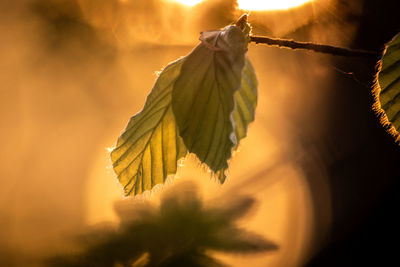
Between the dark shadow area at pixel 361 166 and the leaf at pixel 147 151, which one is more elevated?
the dark shadow area at pixel 361 166

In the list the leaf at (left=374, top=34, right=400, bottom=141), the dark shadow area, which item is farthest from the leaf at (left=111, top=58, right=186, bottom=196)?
the dark shadow area

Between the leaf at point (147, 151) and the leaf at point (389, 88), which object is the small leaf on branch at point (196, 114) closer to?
the leaf at point (147, 151)

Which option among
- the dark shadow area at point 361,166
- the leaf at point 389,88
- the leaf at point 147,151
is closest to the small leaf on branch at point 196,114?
the leaf at point 147,151

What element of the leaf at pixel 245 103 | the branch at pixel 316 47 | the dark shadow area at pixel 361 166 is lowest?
the leaf at pixel 245 103

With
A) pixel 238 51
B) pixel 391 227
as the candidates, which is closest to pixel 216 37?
pixel 238 51

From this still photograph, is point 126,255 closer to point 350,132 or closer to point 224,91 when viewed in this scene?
point 224,91
